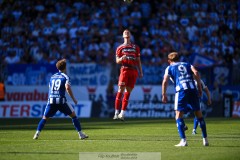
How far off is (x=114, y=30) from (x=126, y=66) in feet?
44.8

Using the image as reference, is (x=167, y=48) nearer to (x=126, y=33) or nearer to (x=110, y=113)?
(x=110, y=113)

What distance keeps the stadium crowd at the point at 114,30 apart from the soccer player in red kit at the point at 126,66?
34.2 ft

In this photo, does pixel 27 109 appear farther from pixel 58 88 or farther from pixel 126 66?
pixel 58 88

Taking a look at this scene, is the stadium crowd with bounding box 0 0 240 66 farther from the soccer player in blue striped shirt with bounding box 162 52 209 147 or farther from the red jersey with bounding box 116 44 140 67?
the soccer player in blue striped shirt with bounding box 162 52 209 147

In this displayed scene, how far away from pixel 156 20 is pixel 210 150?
2161 cm

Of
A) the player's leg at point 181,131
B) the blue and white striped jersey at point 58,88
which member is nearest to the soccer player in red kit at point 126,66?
the blue and white striped jersey at point 58,88

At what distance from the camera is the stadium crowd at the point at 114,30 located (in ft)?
114

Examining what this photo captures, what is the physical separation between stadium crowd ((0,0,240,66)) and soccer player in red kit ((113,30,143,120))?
34.2 feet

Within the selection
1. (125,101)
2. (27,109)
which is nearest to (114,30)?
(27,109)

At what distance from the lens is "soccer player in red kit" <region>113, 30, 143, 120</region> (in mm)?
22344

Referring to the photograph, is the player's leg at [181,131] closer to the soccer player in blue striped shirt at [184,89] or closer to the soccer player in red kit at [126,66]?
the soccer player in blue striped shirt at [184,89]

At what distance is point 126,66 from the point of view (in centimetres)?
2270

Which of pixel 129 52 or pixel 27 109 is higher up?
pixel 129 52

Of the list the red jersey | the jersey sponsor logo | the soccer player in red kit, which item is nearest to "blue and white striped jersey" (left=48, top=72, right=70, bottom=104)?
the soccer player in red kit
